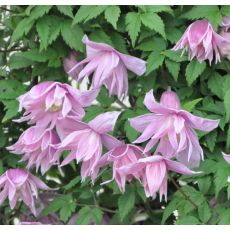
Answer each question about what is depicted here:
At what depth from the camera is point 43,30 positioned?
61.6 inches

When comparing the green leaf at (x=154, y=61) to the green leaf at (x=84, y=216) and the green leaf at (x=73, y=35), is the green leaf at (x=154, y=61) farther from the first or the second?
the green leaf at (x=84, y=216)

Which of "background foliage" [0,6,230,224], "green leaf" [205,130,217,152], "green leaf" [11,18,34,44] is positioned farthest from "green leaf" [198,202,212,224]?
"green leaf" [11,18,34,44]

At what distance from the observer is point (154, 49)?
61.2 inches

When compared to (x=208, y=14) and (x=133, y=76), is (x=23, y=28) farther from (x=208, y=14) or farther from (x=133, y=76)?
(x=208, y=14)

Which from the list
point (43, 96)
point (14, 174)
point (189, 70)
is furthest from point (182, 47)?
point (14, 174)

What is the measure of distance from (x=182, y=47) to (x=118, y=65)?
15 cm

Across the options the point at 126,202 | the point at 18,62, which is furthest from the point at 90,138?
the point at 18,62

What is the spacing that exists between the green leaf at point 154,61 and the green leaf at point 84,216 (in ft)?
1.27

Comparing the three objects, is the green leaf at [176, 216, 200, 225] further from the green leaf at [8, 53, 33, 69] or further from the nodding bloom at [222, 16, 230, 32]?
the green leaf at [8, 53, 33, 69]

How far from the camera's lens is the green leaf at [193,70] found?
1505 millimetres

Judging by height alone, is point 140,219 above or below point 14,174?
below

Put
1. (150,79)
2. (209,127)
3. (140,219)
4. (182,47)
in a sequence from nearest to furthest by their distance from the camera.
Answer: (209,127) → (182,47) → (150,79) → (140,219)

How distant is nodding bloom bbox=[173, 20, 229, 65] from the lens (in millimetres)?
1433
